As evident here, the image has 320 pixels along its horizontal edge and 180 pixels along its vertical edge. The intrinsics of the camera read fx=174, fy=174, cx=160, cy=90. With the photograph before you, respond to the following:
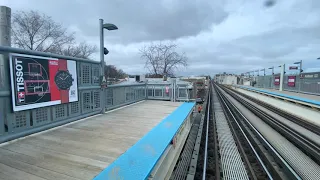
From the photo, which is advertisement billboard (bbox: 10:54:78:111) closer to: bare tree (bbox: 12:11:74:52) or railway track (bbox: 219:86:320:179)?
railway track (bbox: 219:86:320:179)

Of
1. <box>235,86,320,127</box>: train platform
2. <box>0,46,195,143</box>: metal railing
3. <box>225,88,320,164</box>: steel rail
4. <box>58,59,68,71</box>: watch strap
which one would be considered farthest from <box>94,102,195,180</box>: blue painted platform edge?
<box>235,86,320,127</box>: train platform

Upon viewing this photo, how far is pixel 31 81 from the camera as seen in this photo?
3965 mm

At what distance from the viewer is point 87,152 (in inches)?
131

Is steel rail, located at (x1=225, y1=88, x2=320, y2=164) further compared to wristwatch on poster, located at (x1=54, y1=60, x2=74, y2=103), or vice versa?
steel rail, located at (x1=225, y1=88, x2=320, y2=164)

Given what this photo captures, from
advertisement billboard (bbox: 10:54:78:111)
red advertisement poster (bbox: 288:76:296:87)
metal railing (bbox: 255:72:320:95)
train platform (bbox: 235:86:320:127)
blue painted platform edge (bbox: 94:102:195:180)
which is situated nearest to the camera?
blue painted platform edge (bbox: 94:102:195:180)

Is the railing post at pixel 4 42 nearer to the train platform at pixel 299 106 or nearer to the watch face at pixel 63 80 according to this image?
the watch face at pixel 63 80

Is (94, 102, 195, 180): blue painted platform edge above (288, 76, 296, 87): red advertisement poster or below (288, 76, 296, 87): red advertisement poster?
below

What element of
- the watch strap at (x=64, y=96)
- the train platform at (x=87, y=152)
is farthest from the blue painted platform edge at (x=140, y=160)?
the watch strap at (x=64, y=96)

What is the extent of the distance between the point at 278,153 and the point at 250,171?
68.6 inches

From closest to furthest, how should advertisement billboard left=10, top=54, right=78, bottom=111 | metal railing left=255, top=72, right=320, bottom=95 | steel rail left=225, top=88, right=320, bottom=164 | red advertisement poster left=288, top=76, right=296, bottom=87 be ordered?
advertisement billboard left=10, top=54, right=78, bottom=111, steel rail left=225, top=88, right=320, bottom=164, metal railing left=255, top=72, right=320, bottom=95, red advertisement poster left=288, top=76, right=296, bottom=87

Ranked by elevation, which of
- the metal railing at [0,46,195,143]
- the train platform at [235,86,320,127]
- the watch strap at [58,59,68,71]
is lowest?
the train platform at [235,86,320,127]

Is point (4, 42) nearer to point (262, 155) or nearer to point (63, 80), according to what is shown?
point (63, 80)

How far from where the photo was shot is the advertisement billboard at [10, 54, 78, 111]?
12.1 ft

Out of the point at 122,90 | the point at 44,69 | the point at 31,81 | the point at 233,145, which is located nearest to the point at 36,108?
the point at 31,81
